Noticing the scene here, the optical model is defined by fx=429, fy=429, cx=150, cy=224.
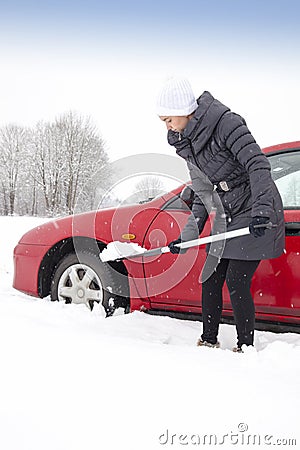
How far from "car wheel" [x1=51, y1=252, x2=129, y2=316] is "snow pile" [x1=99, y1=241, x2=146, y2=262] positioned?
0.42 ft

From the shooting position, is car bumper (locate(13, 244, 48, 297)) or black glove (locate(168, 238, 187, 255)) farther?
car bumper (locate(13, 244, 48, 297))

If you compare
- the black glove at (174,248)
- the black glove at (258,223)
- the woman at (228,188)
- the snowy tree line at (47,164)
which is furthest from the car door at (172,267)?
the snowy tree line at (47,164)

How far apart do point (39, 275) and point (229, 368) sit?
2.20 meters

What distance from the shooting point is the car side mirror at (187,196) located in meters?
3.09

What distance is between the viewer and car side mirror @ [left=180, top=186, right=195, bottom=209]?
10.2 ft

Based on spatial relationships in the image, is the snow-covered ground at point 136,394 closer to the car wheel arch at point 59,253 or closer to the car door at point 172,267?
the car door at point 172,267

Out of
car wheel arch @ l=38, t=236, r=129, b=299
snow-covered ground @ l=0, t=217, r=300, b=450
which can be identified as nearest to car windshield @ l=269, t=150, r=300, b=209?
snow-covered ground @ l=0, t=217, r=300, b=450

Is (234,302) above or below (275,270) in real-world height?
below

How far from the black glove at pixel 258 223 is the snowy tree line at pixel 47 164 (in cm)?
3899

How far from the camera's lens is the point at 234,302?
250 cm

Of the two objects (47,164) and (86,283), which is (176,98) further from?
(47,164)

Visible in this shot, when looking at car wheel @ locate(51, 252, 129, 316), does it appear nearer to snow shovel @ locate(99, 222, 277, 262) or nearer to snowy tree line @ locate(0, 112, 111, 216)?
snow shovel @ locate(99, 222, 277, 262)

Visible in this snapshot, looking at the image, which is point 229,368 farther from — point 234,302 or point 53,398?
point 53,398

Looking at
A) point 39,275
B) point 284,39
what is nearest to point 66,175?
point 284,39
